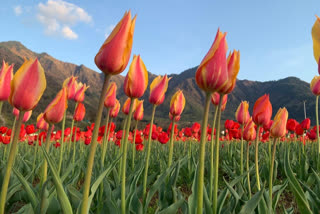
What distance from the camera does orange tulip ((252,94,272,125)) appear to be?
7.23 ft

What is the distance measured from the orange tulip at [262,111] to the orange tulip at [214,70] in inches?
40.1

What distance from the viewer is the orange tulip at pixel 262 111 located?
221cm

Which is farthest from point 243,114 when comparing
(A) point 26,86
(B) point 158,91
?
(A) point 26,86

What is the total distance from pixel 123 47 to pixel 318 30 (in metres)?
1.01

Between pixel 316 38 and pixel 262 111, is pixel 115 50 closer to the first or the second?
pixel 316 38

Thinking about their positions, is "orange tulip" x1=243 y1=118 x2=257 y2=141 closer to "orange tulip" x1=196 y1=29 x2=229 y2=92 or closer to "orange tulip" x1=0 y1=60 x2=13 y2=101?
"orange tulip" x1=196 y1=29 x2=229 y2=92

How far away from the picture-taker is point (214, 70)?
4.45 feet

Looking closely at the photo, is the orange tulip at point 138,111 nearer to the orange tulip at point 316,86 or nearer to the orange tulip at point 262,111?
the orange tulip at point 262,111

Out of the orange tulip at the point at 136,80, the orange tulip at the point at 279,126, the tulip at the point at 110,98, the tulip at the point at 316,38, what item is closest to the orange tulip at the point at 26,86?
the orange tulip at the point at 136,80

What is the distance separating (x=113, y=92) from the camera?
9.30ft

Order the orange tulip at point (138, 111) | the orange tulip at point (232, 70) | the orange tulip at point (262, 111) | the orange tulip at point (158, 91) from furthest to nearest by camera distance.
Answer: the orange tulip at point (138, 111) → the orange tulip at point (158, 91) → the orange tulip at point (262, 111) → the orange tulip at point (232, 70)

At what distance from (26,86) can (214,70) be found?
113 centimetres

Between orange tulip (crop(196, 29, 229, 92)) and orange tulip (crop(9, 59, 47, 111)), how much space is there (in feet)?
3.25

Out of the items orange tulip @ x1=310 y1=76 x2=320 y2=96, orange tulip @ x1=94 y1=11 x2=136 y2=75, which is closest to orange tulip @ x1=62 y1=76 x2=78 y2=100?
orange tulip @ x1=94 y1=11 x2=136 y2=75
